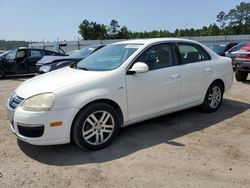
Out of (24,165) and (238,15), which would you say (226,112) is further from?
(238,15)

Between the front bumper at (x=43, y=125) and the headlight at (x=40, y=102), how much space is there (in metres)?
0.06

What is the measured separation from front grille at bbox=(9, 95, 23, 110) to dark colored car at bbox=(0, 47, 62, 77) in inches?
351

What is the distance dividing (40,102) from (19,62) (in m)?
9.84

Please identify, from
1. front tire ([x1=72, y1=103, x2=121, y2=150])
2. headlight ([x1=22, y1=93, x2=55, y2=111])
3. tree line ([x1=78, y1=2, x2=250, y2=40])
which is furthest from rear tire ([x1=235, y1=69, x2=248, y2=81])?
tree line ([x1=78, y1=2, x2=250, y2=40])

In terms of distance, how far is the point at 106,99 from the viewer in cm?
422

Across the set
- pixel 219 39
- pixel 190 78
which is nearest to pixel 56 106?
pixel 190 78

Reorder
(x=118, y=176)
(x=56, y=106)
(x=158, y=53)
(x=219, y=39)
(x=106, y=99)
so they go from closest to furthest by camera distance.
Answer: (x=118, y=176) < (x=56, y=106) < (x=106, y=99) < (x=158, y=53) < (x=219, y=39)

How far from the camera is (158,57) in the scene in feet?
16.4

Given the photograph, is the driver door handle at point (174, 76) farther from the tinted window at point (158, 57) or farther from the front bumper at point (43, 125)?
the front bumper at point (43, 125)

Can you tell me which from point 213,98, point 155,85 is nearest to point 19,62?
point 213,98

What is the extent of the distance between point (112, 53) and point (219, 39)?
89.9 ft

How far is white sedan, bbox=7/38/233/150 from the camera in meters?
3.87

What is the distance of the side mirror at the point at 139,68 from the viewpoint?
14.4ft

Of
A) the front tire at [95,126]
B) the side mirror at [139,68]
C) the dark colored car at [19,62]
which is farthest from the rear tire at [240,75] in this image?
the dark colored car at [19,62]
